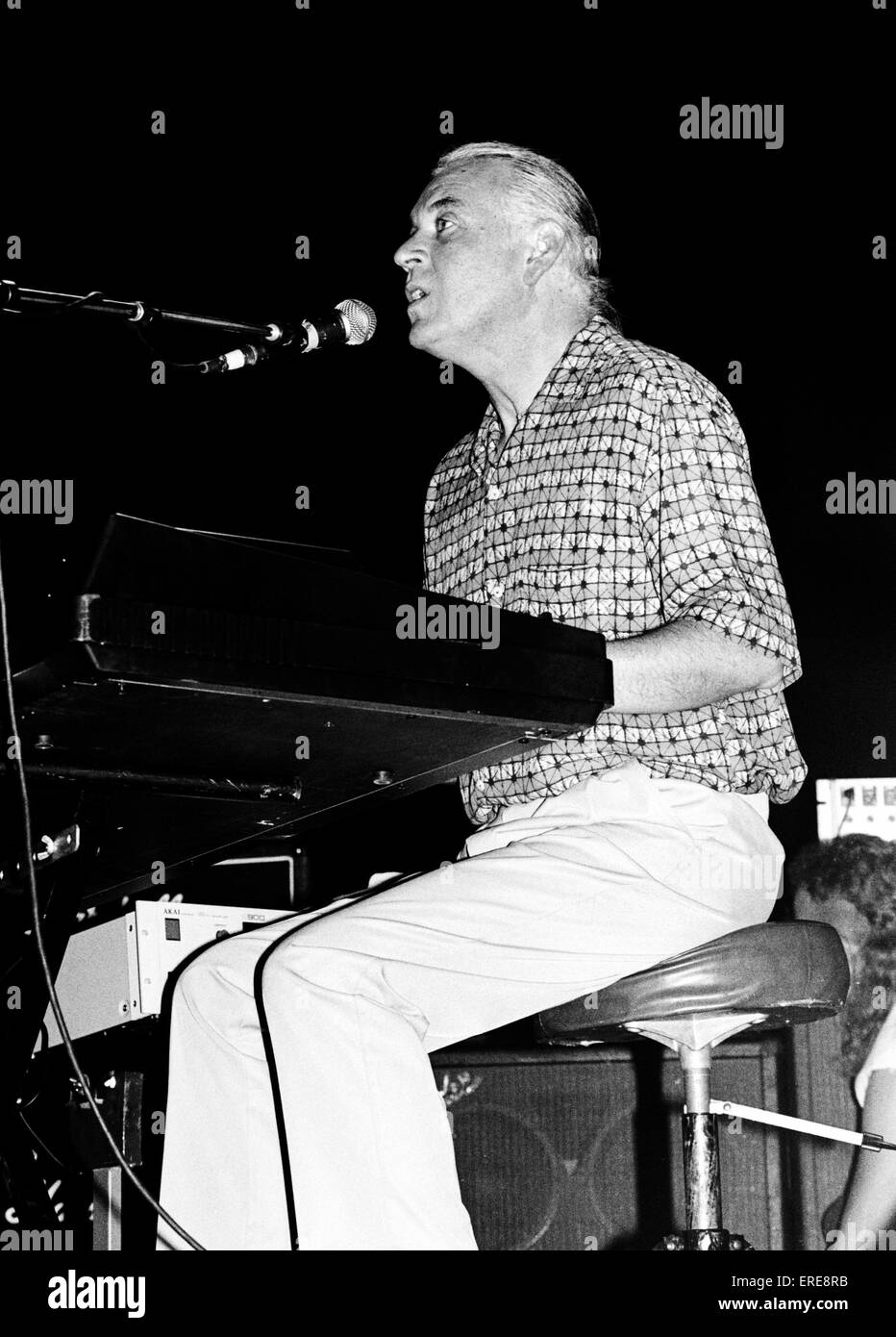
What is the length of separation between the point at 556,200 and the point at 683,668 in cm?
94

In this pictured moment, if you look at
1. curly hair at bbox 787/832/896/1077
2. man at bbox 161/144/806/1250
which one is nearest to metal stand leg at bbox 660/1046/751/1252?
man at bbox 161/144/806/1250

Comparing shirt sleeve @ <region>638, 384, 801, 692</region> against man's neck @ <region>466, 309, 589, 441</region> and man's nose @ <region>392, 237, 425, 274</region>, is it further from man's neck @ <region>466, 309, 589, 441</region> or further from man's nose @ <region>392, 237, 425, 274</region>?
man's nose @ <region>392, 237, 425, 274</region>

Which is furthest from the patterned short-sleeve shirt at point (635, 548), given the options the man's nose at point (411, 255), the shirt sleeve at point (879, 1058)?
the shirt sleeve at point (879, 1058)

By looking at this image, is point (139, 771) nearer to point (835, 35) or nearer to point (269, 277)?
point (269, 277)

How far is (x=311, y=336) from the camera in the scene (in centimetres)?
178

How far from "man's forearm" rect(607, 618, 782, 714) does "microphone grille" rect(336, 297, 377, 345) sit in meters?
0.53

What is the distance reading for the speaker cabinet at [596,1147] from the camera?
270 centimetres

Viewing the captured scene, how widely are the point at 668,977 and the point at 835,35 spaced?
263 centimetres

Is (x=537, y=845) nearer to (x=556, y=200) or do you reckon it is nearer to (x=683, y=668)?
(x=683, y=668)

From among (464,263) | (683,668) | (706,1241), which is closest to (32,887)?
(683,668)

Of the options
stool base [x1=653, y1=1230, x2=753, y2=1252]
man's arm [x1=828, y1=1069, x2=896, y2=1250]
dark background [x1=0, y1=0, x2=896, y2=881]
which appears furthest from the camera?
dark background [x1=0, y1=0, x2=896, y2=881]

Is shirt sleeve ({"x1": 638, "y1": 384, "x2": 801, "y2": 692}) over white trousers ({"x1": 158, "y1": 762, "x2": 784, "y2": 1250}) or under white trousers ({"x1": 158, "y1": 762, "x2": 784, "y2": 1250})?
over

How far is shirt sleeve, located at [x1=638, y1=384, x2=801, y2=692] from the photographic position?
1.72 meters

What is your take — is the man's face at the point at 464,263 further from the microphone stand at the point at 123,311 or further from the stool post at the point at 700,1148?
the stool post at the point at 700,1148
